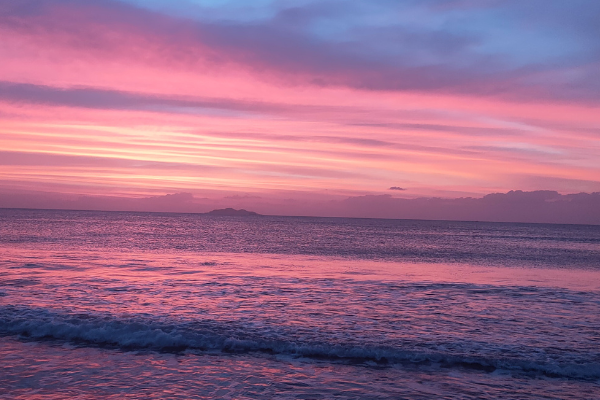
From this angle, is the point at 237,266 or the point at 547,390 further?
the point at 237,266

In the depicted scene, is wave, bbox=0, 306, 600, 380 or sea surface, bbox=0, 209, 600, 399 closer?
sea surface, bbox=0, 209, 600, 399

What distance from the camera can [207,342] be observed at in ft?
41.8

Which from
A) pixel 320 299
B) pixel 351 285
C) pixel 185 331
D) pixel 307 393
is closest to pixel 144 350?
pixel 185 331

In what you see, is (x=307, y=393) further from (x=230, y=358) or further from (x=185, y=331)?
(x=185, y=331)

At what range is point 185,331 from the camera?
44.2 feet

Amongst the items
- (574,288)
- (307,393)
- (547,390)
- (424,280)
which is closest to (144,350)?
(307,393)

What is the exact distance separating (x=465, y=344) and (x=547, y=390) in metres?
3.11

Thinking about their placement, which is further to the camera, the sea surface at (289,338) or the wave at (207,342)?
the wave at (207,342)

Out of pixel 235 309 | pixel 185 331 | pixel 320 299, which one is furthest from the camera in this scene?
pixel 320 299

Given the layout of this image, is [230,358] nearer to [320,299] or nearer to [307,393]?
[307,393]

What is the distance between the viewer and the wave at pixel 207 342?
37.2 ft

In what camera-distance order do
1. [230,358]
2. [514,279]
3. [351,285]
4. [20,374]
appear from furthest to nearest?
1. [514,279]
2. [351,285]
3. [230,358]
4. [20,374]

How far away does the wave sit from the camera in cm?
1135

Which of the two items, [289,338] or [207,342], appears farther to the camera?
[289,338]
